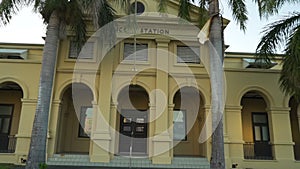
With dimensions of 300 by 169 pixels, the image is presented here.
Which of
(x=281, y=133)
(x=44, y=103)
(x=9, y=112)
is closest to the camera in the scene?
(x=44, y=103)

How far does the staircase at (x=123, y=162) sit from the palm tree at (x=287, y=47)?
5.99 metres

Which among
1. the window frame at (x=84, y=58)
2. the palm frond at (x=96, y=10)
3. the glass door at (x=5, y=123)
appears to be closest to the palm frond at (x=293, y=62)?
the palm frond at (x=96, y=10)

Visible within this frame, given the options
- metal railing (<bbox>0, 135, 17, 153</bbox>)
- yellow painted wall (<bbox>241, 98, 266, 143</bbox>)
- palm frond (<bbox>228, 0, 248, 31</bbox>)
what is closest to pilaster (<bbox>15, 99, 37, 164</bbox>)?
metal railing (<bbox>0, 135, 17, 153</bbox>)

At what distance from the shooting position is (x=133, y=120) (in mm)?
18094

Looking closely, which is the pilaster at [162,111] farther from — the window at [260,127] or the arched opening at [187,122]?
the window at [260,127]

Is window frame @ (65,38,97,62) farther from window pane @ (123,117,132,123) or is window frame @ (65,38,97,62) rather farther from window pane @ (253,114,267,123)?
window pane @ (253,114,267,123)

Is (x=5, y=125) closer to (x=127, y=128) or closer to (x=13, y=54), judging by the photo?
(x=13, y=54)

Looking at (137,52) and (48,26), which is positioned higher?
(137,52)

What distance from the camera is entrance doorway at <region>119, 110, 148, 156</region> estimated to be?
57.2ft

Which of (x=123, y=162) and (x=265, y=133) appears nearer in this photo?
(x=123, y=162)

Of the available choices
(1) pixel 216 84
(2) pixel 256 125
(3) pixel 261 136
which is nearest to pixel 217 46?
(1) pixel 216 84

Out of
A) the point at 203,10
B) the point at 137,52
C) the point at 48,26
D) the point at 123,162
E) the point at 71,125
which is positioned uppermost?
the point at 203,10

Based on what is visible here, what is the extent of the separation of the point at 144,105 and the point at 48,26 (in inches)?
333

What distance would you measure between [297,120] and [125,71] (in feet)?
37.7
